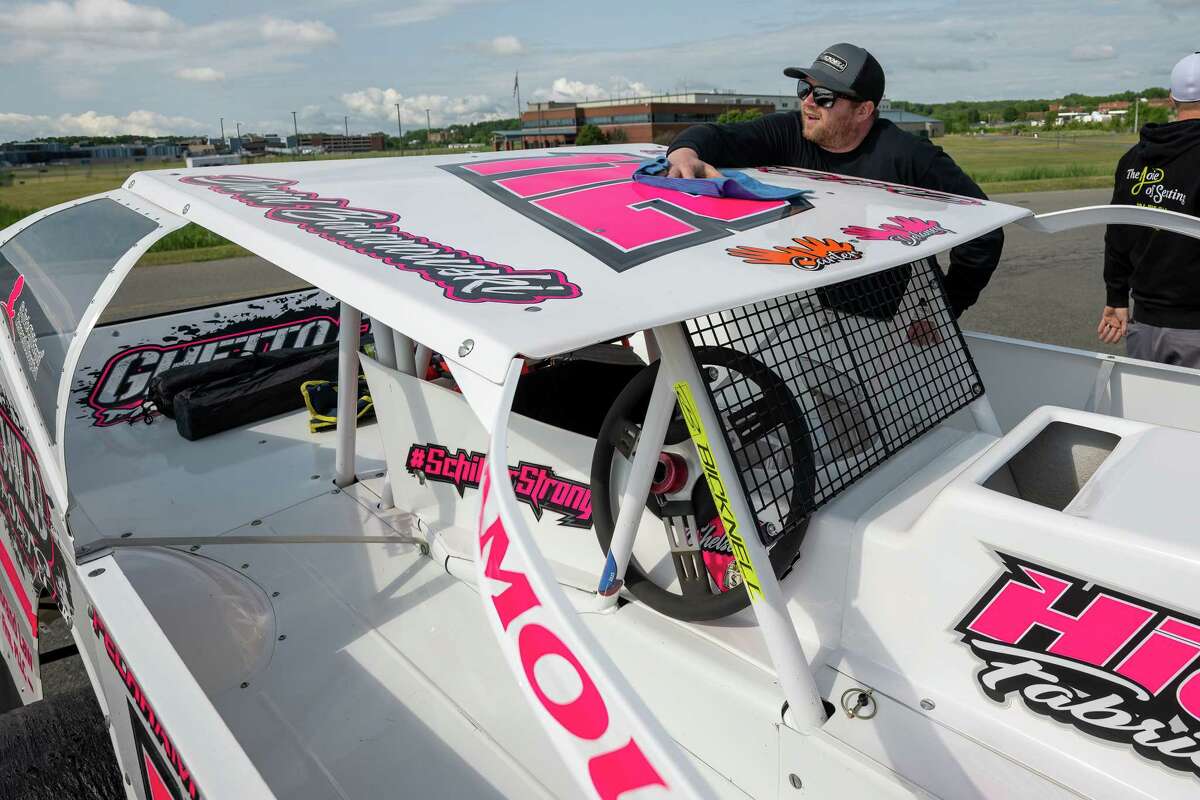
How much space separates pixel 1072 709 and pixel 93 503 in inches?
130

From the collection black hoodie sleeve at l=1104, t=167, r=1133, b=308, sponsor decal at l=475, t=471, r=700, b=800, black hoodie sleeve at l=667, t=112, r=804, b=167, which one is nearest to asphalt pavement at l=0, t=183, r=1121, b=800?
black hoodie sleeve at l=667, t=112, r=804, b=167

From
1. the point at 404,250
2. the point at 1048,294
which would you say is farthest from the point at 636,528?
the point at 1048,294

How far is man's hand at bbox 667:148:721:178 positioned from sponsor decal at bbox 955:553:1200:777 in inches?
46.6

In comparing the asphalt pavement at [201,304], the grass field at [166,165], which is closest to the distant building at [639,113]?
the grass field at [166,165]

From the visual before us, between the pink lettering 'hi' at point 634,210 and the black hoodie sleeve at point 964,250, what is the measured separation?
1.03 metres

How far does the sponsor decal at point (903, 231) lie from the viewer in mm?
1639

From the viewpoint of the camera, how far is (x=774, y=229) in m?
1.60

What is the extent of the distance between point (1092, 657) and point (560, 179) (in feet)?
4.89

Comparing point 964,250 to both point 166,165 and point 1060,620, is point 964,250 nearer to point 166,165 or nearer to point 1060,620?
point 1060,620

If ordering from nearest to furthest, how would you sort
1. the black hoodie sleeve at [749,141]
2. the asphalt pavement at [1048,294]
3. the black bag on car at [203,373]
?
the black hoodie sleeve at [749,141]
the black bag on car at [203,373]
the asphalt pavement at [1048,294]

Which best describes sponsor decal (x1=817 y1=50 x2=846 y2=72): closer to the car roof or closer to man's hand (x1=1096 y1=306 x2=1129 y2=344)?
the car roof

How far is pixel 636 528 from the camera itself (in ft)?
5.51

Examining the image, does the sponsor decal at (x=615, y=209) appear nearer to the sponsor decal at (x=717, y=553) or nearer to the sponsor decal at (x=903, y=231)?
the sponsor decal at (x=903, y=231)

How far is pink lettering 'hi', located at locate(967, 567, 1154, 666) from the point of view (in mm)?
1240
